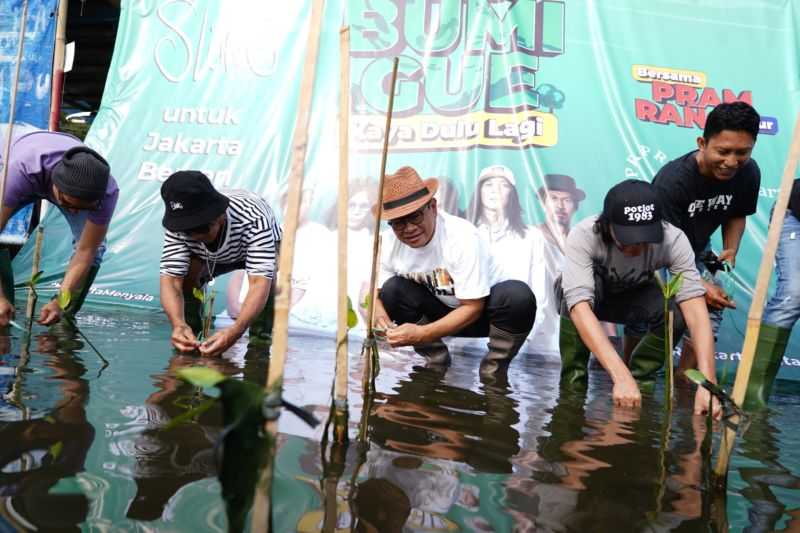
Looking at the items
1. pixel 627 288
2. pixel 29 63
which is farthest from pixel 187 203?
pixel 29 63

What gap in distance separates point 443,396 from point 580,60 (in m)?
3.13

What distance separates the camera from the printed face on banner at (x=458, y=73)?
4883 millimetres

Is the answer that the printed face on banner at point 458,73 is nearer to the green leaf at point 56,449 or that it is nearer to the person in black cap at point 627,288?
the person in black cap at point 627,288

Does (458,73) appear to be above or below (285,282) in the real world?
above

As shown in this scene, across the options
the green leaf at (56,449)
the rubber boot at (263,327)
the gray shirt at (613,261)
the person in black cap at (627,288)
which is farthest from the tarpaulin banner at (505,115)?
the green leaf at (56,449)

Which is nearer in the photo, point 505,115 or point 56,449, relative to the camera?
point 56,449

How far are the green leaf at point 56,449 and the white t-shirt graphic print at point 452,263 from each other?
1.85 meters

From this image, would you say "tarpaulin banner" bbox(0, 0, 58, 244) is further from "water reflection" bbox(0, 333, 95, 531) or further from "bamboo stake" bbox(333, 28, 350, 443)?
"bamboo stake" bbox(333, 28, 350, 443)

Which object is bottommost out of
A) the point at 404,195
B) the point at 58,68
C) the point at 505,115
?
the point at 404,195

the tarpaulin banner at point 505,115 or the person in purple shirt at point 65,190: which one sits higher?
the tarpaulin banner at point 505,115

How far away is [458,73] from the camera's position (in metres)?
4.99

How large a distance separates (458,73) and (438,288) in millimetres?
2208

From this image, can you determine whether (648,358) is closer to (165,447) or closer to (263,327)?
(263,327)

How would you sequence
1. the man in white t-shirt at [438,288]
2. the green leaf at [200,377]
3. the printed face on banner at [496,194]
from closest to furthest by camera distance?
the green leaf at [200,377] → the man in white t-shirt at [438,288] → the printed face on banner at [496,194]
